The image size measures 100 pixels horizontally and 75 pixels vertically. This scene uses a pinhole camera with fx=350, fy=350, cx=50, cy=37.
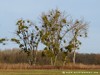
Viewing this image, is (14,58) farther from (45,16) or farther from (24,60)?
(45,16)

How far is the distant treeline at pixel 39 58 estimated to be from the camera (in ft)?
170

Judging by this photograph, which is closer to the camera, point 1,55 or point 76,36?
point 76,36

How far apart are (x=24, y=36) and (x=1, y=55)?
7842 mm

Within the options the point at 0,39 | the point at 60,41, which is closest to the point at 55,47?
the point at 60,41

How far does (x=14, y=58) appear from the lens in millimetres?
53312

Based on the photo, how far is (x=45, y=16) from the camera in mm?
49406

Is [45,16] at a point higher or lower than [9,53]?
higher

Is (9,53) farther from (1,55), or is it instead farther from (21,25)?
(21,25)

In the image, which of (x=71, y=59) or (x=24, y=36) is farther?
(x=71, y=59)

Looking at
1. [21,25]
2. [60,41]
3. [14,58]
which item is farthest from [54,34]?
[14,58]

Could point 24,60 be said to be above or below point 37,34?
below

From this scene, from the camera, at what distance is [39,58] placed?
172 feet

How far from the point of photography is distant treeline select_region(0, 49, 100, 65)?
5171 centimetres

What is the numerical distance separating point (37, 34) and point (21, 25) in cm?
256
